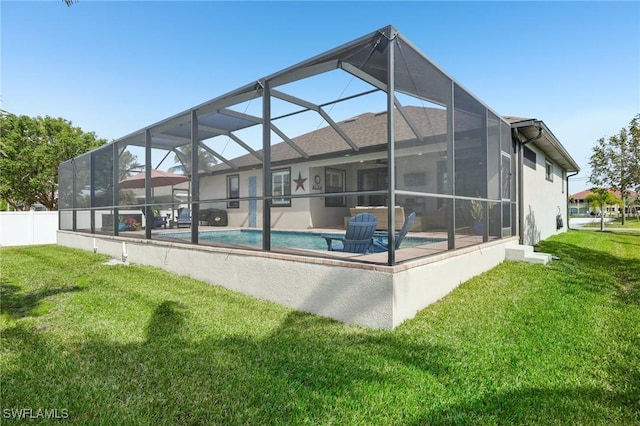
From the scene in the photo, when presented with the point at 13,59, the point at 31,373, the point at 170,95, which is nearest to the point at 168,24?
the point at 170,95

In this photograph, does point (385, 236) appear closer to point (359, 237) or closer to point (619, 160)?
point (359, 237)

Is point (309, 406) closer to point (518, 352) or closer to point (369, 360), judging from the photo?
point (369, 360)

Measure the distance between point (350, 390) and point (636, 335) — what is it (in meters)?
3.06

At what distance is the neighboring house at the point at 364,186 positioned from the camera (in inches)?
153

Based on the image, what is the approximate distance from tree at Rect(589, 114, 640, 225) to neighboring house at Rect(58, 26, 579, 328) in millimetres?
1198

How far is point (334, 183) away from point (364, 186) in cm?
139

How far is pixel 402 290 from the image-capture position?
363 cm

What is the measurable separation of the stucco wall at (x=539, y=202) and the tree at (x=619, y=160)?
1575 mm

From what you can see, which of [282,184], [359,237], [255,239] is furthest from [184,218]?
[359,237]

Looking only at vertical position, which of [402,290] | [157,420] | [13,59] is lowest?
[157,420]

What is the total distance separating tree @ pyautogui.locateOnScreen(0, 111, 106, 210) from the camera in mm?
17797

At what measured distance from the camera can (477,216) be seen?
6.28 metres

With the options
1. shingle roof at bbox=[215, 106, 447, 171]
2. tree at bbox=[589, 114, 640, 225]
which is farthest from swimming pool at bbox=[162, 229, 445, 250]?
tree at bbox=[589, 114, 640, 225]

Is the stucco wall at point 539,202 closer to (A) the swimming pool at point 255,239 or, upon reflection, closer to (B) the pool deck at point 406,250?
(B) the pool deck at point 406,250
